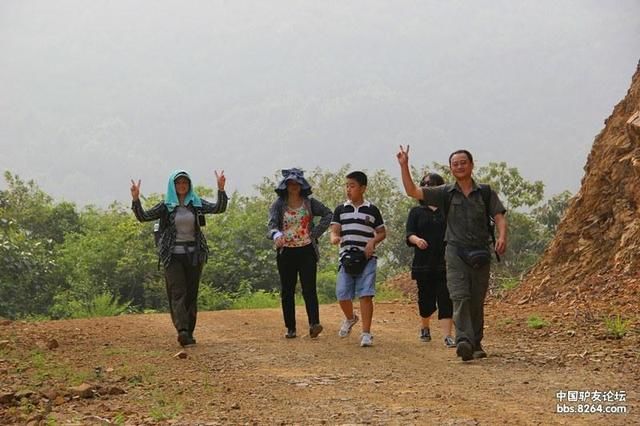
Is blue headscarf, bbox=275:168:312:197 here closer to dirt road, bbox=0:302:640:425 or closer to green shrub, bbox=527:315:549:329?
dirt road, bbox=0:302:640:425

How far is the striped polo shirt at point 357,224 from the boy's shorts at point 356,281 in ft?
0.71

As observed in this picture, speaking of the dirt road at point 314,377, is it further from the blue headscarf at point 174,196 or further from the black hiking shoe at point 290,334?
the blue headscarf at point 174,196

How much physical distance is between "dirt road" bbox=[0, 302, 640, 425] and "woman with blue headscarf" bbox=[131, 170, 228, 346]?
1.73ft

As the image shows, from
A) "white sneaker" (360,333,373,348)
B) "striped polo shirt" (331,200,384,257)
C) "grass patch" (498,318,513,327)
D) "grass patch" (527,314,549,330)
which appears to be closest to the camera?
"white sneaker" (360,333,373,348)

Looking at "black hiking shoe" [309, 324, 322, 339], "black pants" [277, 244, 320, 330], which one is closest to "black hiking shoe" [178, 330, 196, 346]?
"black pants" [277, 244, 320, 330]

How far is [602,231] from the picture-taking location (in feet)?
43.3

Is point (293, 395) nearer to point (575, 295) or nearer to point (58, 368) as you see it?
point (58, 368)

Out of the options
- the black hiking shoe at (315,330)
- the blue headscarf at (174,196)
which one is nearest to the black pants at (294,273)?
the black hiking shoe at (315,330)

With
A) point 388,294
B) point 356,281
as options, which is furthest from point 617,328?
point 388,294

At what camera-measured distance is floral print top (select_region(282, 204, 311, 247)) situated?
950 centimetres

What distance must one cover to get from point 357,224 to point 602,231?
569 centimetres

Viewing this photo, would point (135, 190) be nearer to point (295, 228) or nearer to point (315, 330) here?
point (295, 228)

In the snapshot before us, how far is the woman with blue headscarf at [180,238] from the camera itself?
9.34 meters

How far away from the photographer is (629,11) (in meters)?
176
